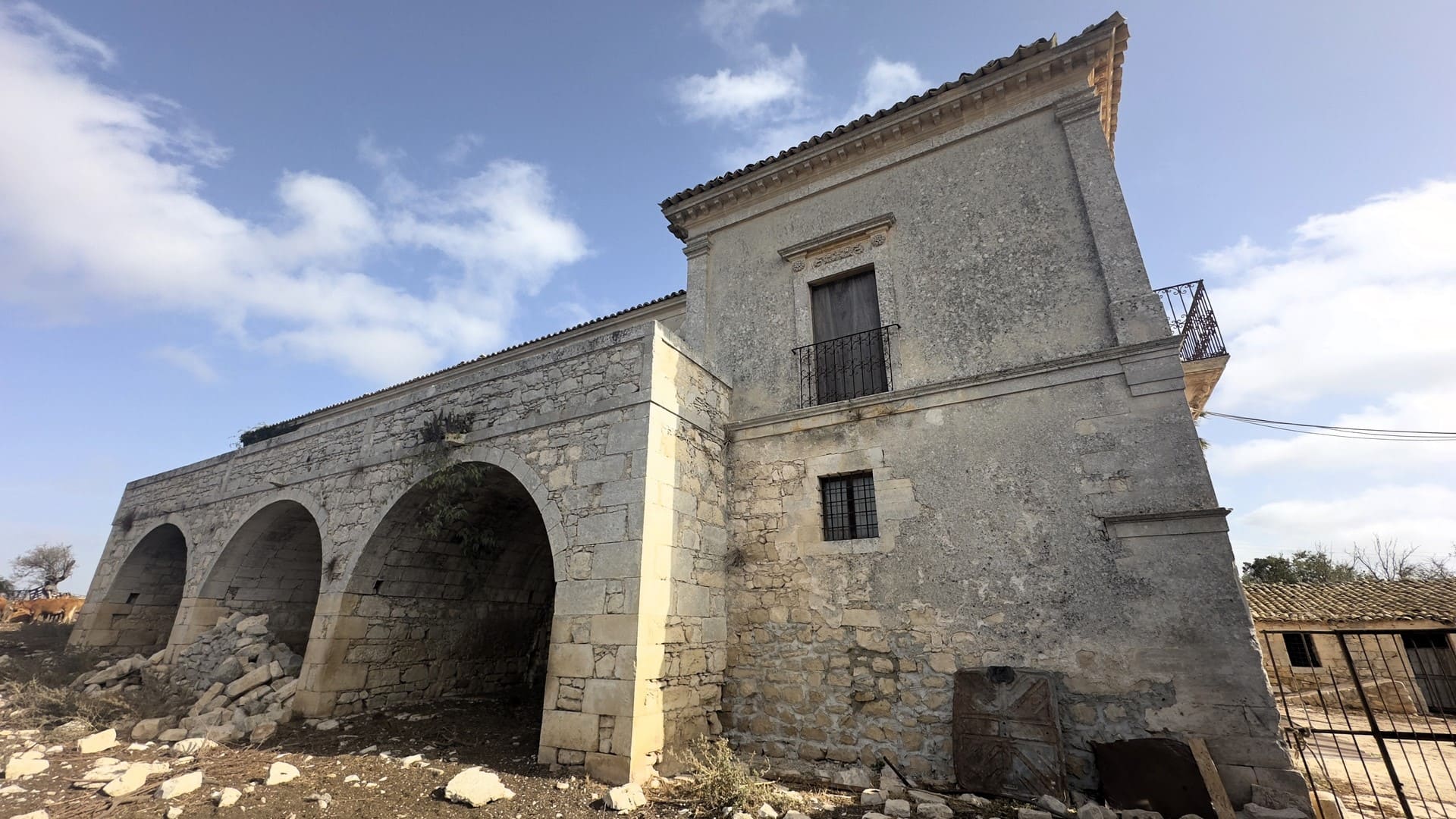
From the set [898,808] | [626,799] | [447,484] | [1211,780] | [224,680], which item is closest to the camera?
[1211,780]

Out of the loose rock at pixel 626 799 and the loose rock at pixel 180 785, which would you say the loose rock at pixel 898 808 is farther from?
the loose rock at pixel 180 785

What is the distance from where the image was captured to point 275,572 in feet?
32.9

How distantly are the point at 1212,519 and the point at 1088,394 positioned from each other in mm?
1424

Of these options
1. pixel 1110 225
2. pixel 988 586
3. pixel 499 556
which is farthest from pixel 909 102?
pixel 499 556

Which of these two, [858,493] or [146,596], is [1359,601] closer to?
[858,493]

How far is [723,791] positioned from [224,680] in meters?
7.23

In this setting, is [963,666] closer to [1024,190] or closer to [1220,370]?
[1220,370]

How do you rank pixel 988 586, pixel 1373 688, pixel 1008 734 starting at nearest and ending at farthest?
pixel 1008 734 → pixel 988 586 → pixel 1373 688

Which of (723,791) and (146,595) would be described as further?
(146,595)

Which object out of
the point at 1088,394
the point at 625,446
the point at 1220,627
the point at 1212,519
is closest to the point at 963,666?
the point at 1220,627

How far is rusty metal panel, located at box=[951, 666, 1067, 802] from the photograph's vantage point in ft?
15.5

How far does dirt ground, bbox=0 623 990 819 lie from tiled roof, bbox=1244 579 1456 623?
12525mm

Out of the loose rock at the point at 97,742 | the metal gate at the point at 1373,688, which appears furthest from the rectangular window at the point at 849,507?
the loose rock at the point at 97,742

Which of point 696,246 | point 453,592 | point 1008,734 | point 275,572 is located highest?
point 696,246
